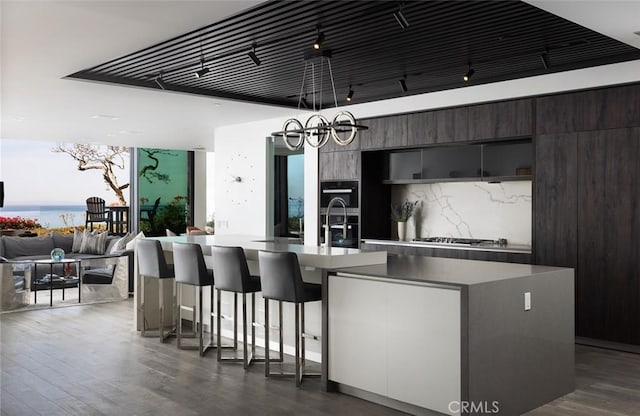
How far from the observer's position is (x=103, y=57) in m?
5.38

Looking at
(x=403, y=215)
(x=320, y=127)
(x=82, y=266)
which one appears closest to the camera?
(x=320, y=127)

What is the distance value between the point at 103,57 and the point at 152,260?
6.39 ft

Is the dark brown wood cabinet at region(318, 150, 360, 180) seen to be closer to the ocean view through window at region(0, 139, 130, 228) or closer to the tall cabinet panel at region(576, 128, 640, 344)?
the tall cabinet panel at region(576, 128, 640, 344)

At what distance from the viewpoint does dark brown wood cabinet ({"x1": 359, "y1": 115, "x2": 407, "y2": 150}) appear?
745 cm

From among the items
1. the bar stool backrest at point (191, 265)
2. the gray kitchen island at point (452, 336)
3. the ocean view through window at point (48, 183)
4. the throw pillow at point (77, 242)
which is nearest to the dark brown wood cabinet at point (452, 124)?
the gray kitchen island at point (452, 336)

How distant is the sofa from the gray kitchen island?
5348 millimetres

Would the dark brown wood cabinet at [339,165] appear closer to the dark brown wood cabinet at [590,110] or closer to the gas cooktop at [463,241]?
the gas cooktop at [463,241]

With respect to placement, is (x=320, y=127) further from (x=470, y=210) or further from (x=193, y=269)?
(x=470, y=210)

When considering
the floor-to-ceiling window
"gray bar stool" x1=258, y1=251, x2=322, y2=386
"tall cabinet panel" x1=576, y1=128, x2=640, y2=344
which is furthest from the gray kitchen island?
the floor-to-ceiling window

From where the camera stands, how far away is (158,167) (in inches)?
588

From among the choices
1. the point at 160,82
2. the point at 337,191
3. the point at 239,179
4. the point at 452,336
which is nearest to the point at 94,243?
the point at 239,179

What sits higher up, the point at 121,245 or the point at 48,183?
the point at 48,183

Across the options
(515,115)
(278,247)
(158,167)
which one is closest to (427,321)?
(278,247)

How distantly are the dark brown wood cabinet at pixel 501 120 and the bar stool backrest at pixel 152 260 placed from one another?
350 cm
